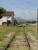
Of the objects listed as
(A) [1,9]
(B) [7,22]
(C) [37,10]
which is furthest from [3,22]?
(C) [37,10]

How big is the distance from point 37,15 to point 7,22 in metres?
36.0

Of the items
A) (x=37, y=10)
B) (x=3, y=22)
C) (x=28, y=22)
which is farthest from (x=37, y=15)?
(x=28, y=22)

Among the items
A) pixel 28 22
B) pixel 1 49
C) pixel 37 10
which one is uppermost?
pixel 37 10

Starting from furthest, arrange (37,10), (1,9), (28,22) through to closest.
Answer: (1,9) → (28,22) → (37,10)

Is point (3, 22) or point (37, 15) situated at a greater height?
point (37, 15)

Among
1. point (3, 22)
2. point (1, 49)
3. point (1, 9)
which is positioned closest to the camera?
point (1, 49)

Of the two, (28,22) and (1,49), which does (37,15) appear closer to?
(1,49)

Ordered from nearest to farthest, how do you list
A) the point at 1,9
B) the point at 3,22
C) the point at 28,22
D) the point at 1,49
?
the point at 1,49 → the point at 3,22 → the point at 28,22 → the point at 1,9

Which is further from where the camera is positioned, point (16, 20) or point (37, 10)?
point (16, 20)

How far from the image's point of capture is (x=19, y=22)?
180ft

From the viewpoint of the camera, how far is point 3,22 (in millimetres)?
50812

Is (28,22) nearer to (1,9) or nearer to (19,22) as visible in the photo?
(19,22)

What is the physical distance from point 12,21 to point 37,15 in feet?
120

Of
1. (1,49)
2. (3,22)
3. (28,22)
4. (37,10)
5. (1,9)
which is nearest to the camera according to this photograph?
(1,49)
